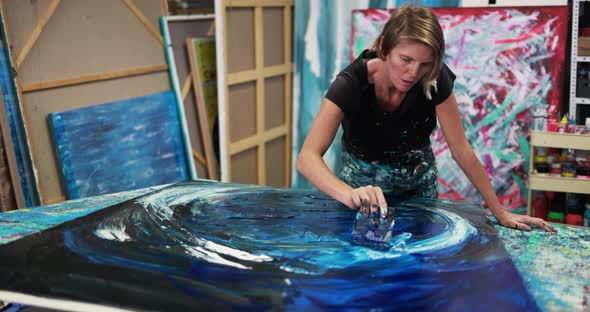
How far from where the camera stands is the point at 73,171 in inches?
113

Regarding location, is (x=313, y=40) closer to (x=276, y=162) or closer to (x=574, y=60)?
(x=276, y=162)

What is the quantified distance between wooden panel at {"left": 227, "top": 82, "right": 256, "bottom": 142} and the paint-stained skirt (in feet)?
5.30

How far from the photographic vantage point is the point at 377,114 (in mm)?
1982

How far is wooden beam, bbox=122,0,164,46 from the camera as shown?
3.18 m

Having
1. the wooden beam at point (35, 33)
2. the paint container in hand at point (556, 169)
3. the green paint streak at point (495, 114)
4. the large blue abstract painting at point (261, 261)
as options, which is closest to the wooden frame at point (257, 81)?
the wooden beam at point (35, 33)

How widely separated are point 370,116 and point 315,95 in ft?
7.45

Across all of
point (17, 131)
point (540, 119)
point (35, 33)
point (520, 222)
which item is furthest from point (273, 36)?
point (520, 222)

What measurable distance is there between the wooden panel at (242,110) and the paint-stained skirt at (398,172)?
162 cm

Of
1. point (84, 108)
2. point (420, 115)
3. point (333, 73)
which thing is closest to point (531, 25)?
point (333, 73)

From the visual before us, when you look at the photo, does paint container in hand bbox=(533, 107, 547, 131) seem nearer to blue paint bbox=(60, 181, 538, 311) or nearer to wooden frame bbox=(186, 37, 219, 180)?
blue paint bbox=(60, 181, 538, 311)

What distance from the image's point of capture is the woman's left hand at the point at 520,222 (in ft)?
5.93

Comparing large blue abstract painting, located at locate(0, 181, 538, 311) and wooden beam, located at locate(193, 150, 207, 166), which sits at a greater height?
large blue abstract painting, located at locate(0, 181, 538, 311)

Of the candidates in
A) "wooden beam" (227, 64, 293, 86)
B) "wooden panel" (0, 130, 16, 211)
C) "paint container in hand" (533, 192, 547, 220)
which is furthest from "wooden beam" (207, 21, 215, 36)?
"paint container in hand" (533, 192, 547, 220)

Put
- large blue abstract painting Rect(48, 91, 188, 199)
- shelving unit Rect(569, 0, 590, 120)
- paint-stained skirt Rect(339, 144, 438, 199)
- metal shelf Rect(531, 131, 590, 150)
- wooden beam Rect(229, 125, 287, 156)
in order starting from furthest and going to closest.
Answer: wooden beam Rect(229, 125, 287, 156)
shelving unit Rect(569, 0, 590, 120)
metal shelf Rect(531, 131, 590, 150)
large blue abstract painting Rect(48, 91, 188, 199)
paint-stained skirt Rect(339, 144, 438, 199)
